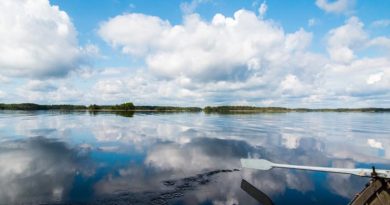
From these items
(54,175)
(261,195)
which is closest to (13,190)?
(54,175)

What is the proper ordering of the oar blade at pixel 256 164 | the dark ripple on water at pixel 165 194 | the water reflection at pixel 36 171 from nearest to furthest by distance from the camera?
the oar blade at pixel 256 164 → the dark ripple on water at pixel 165 194 → the water reflection at pixel 36 171

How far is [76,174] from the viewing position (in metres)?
11.8

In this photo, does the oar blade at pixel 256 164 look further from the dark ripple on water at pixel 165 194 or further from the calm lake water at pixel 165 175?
the dark ripple on water at pixel 165 194

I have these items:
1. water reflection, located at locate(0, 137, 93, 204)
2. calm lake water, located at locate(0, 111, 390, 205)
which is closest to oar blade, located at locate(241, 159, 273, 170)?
calm lake water, located at locate(0, 111, 390, 205)

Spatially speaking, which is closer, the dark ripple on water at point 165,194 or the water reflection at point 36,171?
the dark ripple on water at point 165,194

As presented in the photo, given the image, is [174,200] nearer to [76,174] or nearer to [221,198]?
[221,198]

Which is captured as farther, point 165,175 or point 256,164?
point 165,175

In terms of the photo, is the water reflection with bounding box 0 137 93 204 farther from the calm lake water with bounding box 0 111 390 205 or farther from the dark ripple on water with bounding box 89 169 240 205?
the dark ripple on water with bounding box 89 169 240 205

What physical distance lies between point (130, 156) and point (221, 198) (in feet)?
27.9

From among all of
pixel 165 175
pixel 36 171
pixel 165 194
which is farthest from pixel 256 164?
pixel 36 171

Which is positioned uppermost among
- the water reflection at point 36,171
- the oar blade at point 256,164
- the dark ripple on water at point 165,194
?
the oar blade at point 256,164

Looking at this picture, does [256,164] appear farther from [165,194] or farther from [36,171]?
[36,171]

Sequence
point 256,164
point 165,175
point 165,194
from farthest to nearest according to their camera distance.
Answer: point 165,175, point 165,194, point 256,164

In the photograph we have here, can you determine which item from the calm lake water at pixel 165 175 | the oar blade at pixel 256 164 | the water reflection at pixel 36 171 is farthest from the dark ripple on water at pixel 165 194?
the oar blade at pixel 256 164
